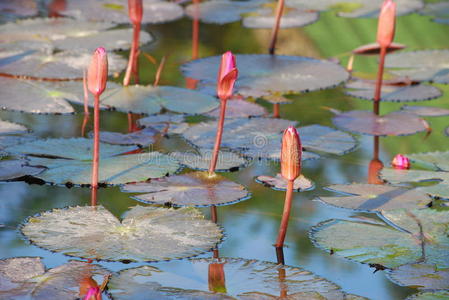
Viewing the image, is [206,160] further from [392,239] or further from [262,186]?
[392,239]

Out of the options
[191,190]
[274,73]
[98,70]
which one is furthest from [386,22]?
[98,70]

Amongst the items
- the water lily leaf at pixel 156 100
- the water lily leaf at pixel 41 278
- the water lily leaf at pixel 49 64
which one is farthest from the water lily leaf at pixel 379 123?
the water lily leaf at pixel 41 278

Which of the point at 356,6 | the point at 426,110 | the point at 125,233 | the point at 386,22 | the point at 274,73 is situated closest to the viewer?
the point at 125,233

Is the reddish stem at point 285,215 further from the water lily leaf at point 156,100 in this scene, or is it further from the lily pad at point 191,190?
the water lily leaf at point 156,100

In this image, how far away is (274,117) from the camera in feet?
9.61

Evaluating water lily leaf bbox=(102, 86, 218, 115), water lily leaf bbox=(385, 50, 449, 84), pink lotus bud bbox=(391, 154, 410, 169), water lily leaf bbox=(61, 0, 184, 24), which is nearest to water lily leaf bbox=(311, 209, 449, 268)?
pink lotus bud bbox=(391, 154, 410, 169)

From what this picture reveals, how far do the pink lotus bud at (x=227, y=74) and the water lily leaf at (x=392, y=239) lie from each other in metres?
0.44

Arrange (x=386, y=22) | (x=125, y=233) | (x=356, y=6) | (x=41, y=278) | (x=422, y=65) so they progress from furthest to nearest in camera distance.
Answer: (x=356, y=6), (x=422, y=65), (x=386, y=22), (x=125, y=233), (x=41, y=278)

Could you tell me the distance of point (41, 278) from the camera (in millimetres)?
1646

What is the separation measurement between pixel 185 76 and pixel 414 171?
4.11 ft

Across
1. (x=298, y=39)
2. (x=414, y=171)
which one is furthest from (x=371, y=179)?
(x=298, y=39)

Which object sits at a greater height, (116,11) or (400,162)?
(116,11)

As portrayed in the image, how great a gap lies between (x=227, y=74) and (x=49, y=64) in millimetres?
1378

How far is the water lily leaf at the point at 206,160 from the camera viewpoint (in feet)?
7.82
